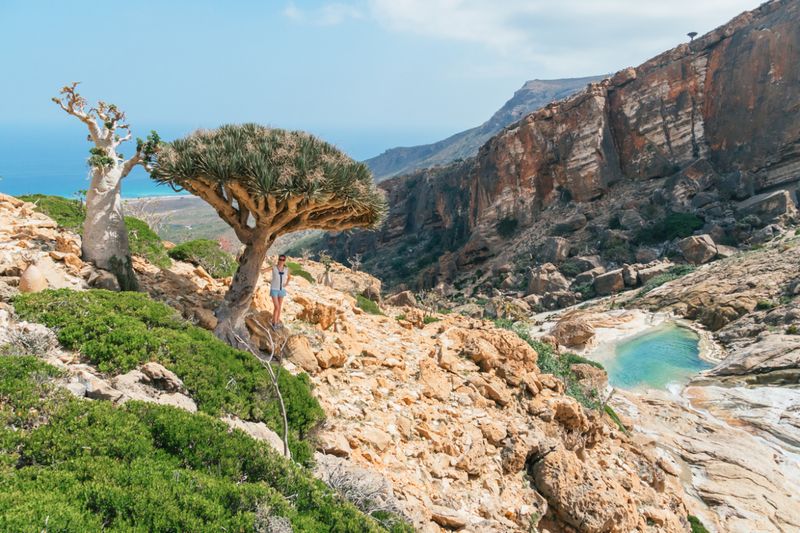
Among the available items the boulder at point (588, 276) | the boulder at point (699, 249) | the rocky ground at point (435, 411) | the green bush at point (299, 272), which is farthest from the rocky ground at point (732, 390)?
the green bush at point (299, 272)

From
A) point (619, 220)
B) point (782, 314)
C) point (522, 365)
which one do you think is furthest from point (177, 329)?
point (619, 220)

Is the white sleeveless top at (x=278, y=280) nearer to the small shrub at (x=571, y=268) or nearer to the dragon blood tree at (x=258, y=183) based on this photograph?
the dragon blood tree at (x=258, y=183)

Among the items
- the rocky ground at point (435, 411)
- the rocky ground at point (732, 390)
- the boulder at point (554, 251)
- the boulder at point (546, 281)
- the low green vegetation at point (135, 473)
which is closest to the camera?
the low green vegetation at point (135, 473)

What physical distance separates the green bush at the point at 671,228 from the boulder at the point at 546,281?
37.5 feet

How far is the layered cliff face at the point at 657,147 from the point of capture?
160ft

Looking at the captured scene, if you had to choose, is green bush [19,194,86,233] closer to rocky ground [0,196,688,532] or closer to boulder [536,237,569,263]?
rocky ground [0,196,688,532]

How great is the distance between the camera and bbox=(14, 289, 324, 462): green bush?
551cm

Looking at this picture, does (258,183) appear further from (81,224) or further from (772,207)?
(772,207)

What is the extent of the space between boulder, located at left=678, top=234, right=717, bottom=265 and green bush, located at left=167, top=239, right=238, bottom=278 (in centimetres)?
4237

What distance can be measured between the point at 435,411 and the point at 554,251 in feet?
150

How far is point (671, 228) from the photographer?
47.8 meters

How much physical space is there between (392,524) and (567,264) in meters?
46.4

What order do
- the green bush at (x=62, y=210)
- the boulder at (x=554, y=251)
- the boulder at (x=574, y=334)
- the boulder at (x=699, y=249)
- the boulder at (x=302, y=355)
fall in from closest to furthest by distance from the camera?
the boulder at (x=302, y=355) < the green bush at (x=62, y=210) < the boulder at (x=574, y=334) < the boulder at (x=699, y=249) < the boulder at (x=554, y=251)

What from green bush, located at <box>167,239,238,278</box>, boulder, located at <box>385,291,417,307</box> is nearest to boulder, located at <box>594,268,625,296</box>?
boulder, located at <box>385,291,417,307</box>
